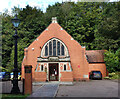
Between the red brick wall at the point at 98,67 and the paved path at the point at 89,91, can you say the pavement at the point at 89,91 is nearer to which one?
the paved path at the point at 89,91

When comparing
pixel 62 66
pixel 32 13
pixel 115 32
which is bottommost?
pixel 62 66

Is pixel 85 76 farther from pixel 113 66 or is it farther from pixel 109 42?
pixel 109 42

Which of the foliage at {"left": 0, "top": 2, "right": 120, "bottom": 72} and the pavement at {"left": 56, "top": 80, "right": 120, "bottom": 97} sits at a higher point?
the foliage at {"left": 0, "top": 2, "right": 120, "bottom": 72}

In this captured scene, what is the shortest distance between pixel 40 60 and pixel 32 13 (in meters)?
29.9

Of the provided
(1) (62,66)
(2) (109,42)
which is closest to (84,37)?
(2) (109,42)

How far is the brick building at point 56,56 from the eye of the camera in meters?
23.1

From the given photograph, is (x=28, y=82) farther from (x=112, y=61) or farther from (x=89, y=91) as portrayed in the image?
(x=112, y=61)

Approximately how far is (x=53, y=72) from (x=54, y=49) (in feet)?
13.0

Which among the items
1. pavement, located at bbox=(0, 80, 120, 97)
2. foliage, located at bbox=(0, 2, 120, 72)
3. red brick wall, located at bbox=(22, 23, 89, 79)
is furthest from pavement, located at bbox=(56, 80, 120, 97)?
foliage, located at bbox=(0, 2, 120, 72)

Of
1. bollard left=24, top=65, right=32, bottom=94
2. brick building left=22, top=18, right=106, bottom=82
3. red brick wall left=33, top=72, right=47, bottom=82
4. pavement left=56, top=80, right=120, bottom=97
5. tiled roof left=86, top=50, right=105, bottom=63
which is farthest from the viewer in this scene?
tiled roof left=86, top=50, right=105, bottom=63

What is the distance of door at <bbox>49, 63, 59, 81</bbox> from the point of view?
23625 mm

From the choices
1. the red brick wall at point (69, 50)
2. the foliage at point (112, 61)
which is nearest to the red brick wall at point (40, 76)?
the red brick wall at point (69, 50)

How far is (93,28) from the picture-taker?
148ft

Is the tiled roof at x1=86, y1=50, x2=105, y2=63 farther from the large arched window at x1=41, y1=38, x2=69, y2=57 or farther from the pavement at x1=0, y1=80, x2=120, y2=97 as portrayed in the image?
the pavement at x1=0, y1=80, x2=120, y2=97
